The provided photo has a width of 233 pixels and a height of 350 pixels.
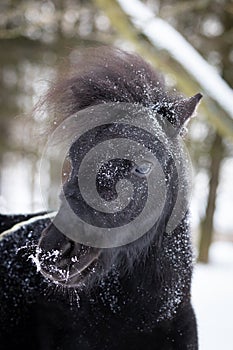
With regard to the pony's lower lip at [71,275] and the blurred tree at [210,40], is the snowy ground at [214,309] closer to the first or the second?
the pony's lower lip at [71,275]

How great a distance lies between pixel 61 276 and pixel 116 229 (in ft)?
1.04

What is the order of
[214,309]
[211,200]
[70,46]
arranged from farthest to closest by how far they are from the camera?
[211,200], [70,46], [214,309]

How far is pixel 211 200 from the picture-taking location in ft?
30.7

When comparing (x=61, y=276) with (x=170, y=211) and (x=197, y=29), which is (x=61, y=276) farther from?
(x=197, y=29)

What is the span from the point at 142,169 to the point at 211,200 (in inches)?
288

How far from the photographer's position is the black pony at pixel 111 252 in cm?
217

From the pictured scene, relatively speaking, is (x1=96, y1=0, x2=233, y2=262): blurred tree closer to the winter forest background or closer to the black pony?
the winter forest background

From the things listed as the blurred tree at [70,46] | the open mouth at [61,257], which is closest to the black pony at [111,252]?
the open mouth at [61,257]

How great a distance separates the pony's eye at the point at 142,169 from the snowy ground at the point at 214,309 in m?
1.55

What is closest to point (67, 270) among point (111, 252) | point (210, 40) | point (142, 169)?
point (111, 252)

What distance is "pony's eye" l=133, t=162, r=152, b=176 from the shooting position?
7.34 ft

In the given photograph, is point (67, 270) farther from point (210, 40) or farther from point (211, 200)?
point (211, 200)

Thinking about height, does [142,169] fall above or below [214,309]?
above

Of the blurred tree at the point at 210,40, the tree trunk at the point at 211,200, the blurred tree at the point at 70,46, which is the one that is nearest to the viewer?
the blurred tree at the point at 210,40
